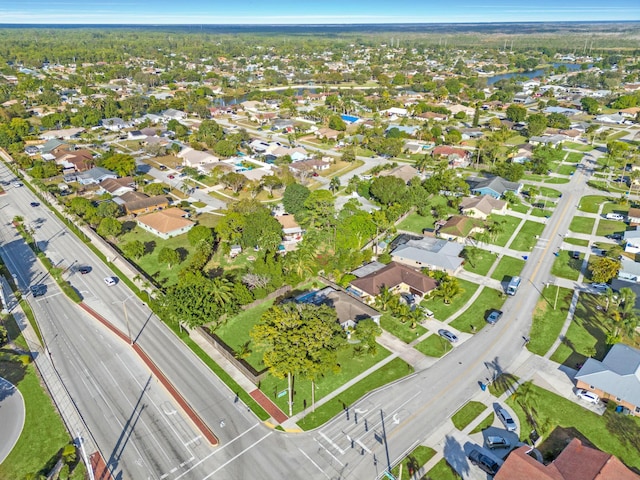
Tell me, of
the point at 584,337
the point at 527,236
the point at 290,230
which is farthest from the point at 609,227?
the point at 290,230

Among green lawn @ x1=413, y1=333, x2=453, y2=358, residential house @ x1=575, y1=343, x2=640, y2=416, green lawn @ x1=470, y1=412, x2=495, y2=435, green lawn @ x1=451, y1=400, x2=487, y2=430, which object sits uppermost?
residential house @ x1=575, y1=343, x2=640, y2=416

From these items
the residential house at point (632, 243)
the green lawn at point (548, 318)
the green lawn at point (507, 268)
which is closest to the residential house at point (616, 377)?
the green lawn at point (548, 318)

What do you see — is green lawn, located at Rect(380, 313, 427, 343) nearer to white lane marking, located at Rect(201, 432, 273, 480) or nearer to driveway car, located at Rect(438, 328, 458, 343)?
driveway car, located at Rect(438, 328, 458, 343)

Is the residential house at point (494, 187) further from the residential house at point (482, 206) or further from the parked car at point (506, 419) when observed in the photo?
the parked car at point (506, 419)

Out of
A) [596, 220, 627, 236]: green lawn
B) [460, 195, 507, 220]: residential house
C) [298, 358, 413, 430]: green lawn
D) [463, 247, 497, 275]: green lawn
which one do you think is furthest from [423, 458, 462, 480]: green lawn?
[596, 220, 627, 236]: green lawn

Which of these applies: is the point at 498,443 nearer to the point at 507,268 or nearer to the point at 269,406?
the point at 269,406

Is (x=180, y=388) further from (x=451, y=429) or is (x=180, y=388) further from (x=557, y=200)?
(x=557, y=200)
